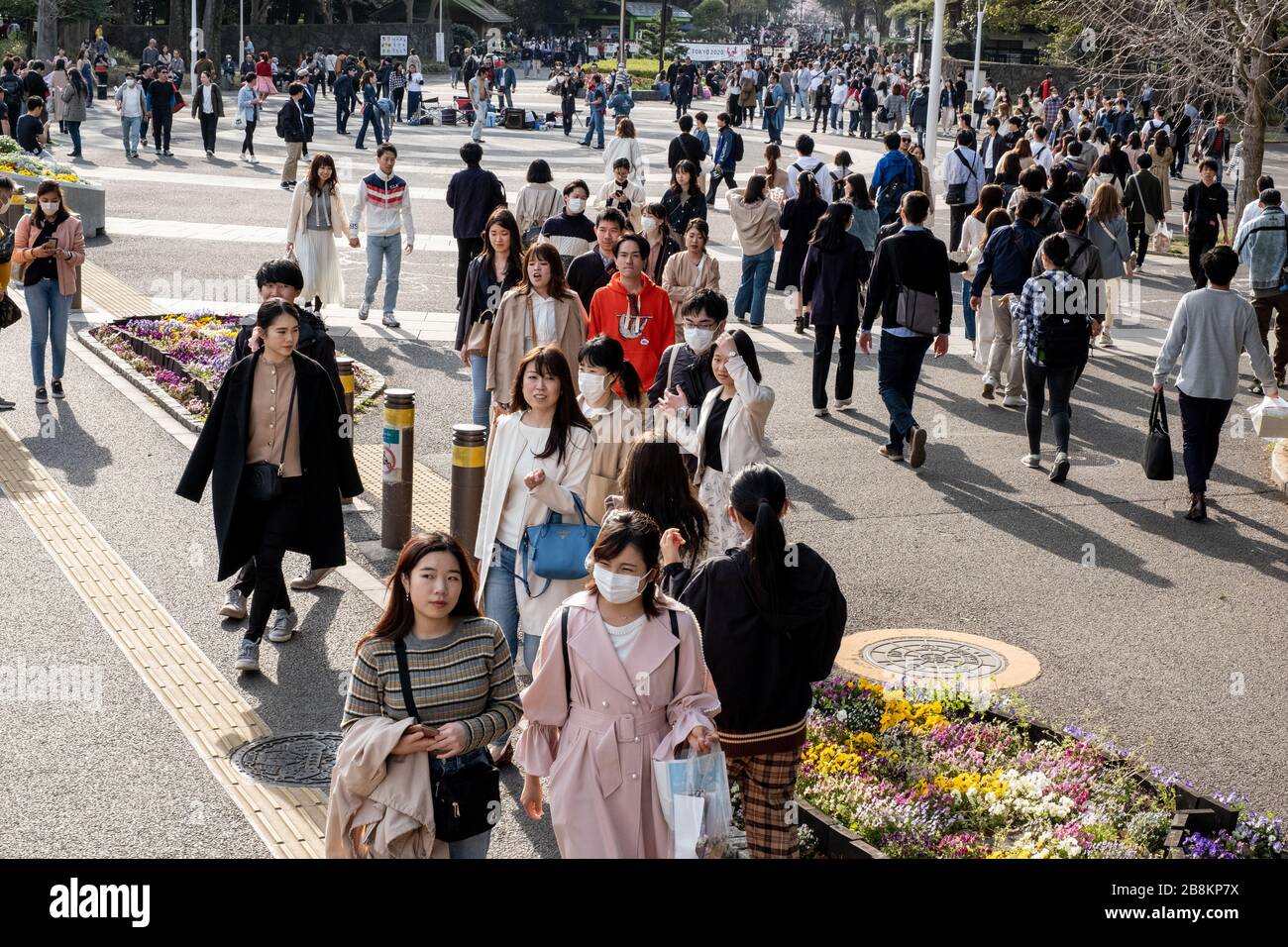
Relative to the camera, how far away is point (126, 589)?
9.40 m

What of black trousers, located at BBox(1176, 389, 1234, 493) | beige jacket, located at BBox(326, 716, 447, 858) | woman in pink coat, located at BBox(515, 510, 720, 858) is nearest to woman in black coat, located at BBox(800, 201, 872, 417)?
black trousers, located at BBox(1176, 389, 1234, 493)

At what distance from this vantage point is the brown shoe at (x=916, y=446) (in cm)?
1261

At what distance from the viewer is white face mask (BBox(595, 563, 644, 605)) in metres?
5.22

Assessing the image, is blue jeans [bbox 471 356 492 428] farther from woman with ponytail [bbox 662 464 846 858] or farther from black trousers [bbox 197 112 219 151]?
black trousers [bbox 197 112 219 151]

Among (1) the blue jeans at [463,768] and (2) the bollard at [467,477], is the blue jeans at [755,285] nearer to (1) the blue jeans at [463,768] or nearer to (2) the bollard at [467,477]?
(2) the bollard at [467,477]

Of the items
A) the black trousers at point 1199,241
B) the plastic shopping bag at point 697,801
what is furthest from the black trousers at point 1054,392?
the plastic shopping bag at point 697,801

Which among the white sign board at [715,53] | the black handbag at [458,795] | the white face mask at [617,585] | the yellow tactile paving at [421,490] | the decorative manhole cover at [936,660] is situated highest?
the white sign board at [715,53]

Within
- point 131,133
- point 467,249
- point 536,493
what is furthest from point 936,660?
point 131,133

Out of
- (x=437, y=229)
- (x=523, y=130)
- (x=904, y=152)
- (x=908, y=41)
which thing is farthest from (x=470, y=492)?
(x=908, y=41)

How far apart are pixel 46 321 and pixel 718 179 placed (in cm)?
1719

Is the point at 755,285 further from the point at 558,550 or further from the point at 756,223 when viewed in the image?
the point at 558,550

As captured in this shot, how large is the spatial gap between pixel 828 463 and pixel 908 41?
299ft

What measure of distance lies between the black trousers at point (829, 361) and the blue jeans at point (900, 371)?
1233 mm
